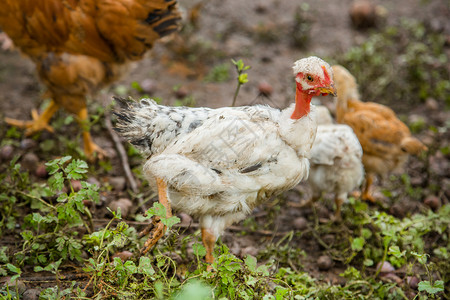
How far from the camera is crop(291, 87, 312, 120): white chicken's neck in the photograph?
8.11 ft

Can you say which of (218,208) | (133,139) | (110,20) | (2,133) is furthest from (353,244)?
(2,133)

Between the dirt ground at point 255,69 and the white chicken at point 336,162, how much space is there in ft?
1.03

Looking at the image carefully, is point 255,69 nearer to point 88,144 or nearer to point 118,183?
point 88,144

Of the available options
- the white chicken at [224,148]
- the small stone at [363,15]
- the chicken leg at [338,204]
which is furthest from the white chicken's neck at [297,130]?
the small stone at [363,15]

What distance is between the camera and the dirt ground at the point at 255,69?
377 centimetres

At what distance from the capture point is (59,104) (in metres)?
3.92

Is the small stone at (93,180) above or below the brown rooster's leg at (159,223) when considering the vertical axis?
below

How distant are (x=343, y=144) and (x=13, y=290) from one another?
2483 mm

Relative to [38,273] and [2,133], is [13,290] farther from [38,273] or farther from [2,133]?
[2,133]

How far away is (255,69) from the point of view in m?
5.55

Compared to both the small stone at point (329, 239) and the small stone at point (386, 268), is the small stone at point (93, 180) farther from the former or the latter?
the small stone at point (386, 268)

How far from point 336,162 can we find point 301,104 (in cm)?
110

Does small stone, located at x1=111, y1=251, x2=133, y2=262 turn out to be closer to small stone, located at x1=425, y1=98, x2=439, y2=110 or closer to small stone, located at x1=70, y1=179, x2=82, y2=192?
small stone, located at x1=70, y1=179, x2=82, y2=192

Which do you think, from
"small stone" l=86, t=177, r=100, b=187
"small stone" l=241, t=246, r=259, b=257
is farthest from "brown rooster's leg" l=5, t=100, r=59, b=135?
"small stone" l=241, t=246, r=259, b=257
